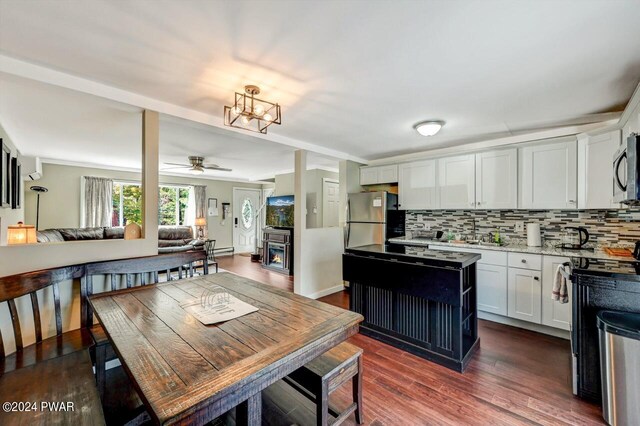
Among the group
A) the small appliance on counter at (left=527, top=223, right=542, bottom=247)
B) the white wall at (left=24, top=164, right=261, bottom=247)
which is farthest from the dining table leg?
the white wall at (left=24, top=164, right=261, bottom=247)

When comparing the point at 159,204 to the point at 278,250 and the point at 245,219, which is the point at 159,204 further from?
the point at 278,250

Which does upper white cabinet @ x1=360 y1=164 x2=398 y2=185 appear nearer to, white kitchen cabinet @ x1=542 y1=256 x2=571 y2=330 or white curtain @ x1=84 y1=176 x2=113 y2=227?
white kitchen cabinet @ x1=542 y1=256 x2=571 y2=330

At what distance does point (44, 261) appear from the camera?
1.99 metres

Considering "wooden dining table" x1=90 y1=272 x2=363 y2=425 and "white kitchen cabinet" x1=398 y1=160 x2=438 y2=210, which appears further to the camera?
"white kitchen cabinet" x1=398 y1=160 x2=438 y2=210

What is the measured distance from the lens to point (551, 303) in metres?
2.97

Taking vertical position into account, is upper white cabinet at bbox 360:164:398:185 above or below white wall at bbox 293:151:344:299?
above

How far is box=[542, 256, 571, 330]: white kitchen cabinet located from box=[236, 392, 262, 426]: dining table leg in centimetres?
329

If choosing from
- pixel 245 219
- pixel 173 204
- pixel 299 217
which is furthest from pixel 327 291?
pixel 173 204

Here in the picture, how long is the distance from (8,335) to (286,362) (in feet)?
6.42

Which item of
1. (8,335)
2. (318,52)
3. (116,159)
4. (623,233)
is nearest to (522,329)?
(623,233)

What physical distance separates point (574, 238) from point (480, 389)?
245 centimetres

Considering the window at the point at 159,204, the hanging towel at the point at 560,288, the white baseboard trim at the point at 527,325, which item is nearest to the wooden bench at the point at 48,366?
the hanging towel at the point at 560,288

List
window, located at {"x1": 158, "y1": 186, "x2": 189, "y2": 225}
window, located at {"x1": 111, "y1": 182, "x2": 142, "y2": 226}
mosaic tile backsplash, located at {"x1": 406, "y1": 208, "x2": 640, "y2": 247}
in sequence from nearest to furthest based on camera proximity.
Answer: mosaic tile backsplash, located at {"x1": 406, "y1": 208, "x2": 640, "y2": 247}, window, located at {"x1": 111, "y1": 182, "x2": 142, "y2": 226}, window, located at {"x1": 158, "y1": 186, "x2": 189, "y2": 225}

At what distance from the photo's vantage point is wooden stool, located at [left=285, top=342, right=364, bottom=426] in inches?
57.6
